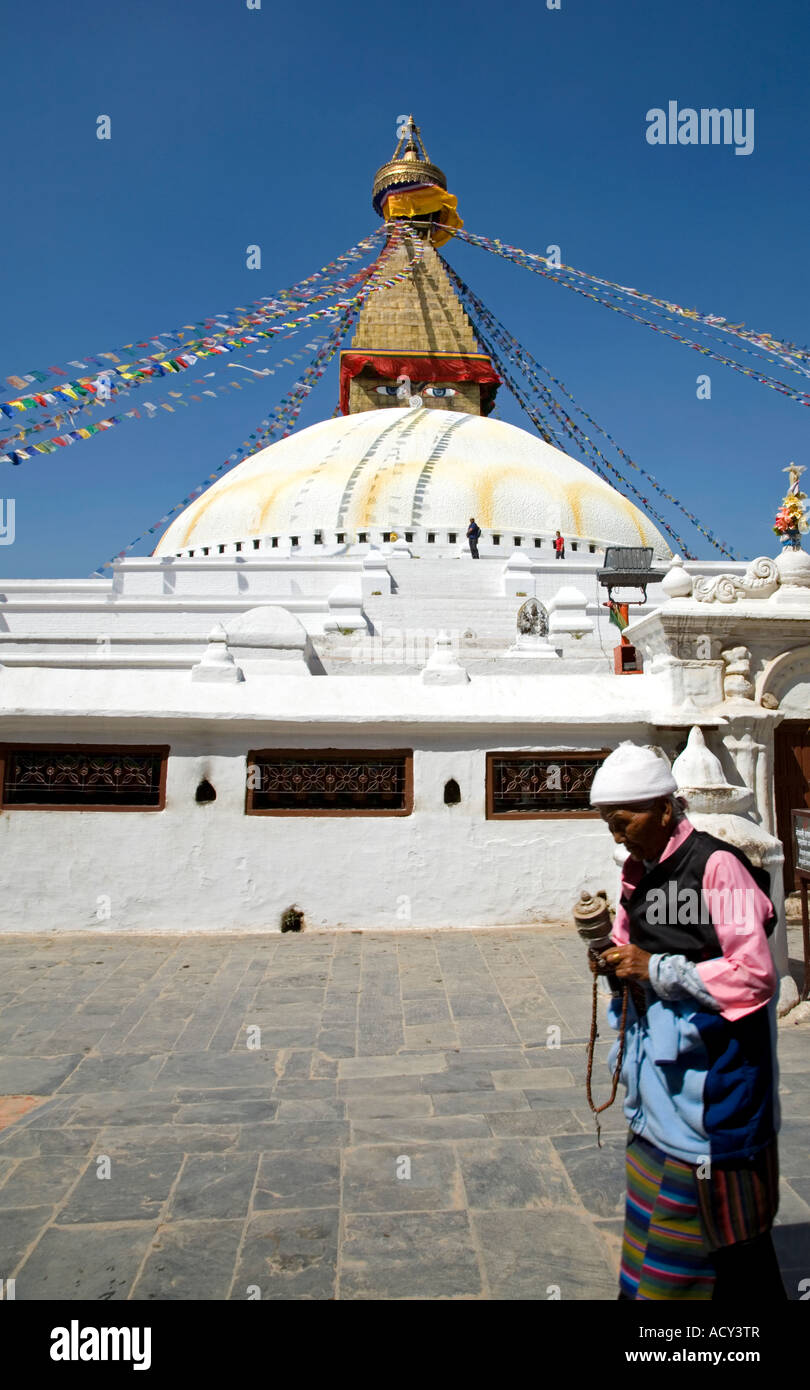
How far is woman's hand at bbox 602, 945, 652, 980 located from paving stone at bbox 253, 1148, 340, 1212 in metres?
1.48

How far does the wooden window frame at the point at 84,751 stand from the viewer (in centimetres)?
602

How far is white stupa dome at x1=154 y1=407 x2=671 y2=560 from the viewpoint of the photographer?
842 inches

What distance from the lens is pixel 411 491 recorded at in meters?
21.6

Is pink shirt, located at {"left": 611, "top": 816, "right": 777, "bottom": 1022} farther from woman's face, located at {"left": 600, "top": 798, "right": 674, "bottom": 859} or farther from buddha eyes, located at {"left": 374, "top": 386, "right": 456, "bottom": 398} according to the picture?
buddha eyes, located at {"left": 374, "top": 386, "right": 456, "bottom": 398}

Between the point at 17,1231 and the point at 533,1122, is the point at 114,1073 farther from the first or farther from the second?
the point at 533,1122

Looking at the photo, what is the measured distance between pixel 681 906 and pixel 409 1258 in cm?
144

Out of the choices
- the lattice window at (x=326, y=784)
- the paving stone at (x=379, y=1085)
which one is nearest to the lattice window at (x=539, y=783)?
the lattice window at (x=326, y=784)

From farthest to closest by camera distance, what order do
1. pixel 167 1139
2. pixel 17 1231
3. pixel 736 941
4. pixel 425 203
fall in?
pixel 425 203 → pixel 167 1139 → pixel 17 1231 → pixel 736 941

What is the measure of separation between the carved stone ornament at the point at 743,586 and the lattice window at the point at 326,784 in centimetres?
246

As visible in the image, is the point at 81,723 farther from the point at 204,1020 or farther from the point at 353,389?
the point at 353,389

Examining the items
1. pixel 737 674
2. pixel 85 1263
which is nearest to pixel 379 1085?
pixel 85 1263

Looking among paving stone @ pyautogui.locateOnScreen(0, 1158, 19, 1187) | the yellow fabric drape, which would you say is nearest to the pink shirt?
paving stone @ pyautogui.locateOnScreen(0, 1158, 19, 1187)

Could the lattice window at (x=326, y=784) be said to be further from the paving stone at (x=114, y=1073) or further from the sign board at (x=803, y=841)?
the sign board at (x=803, y=841)

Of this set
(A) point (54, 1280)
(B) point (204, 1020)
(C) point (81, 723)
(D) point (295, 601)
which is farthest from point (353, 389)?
(A) point (54, 1280)
